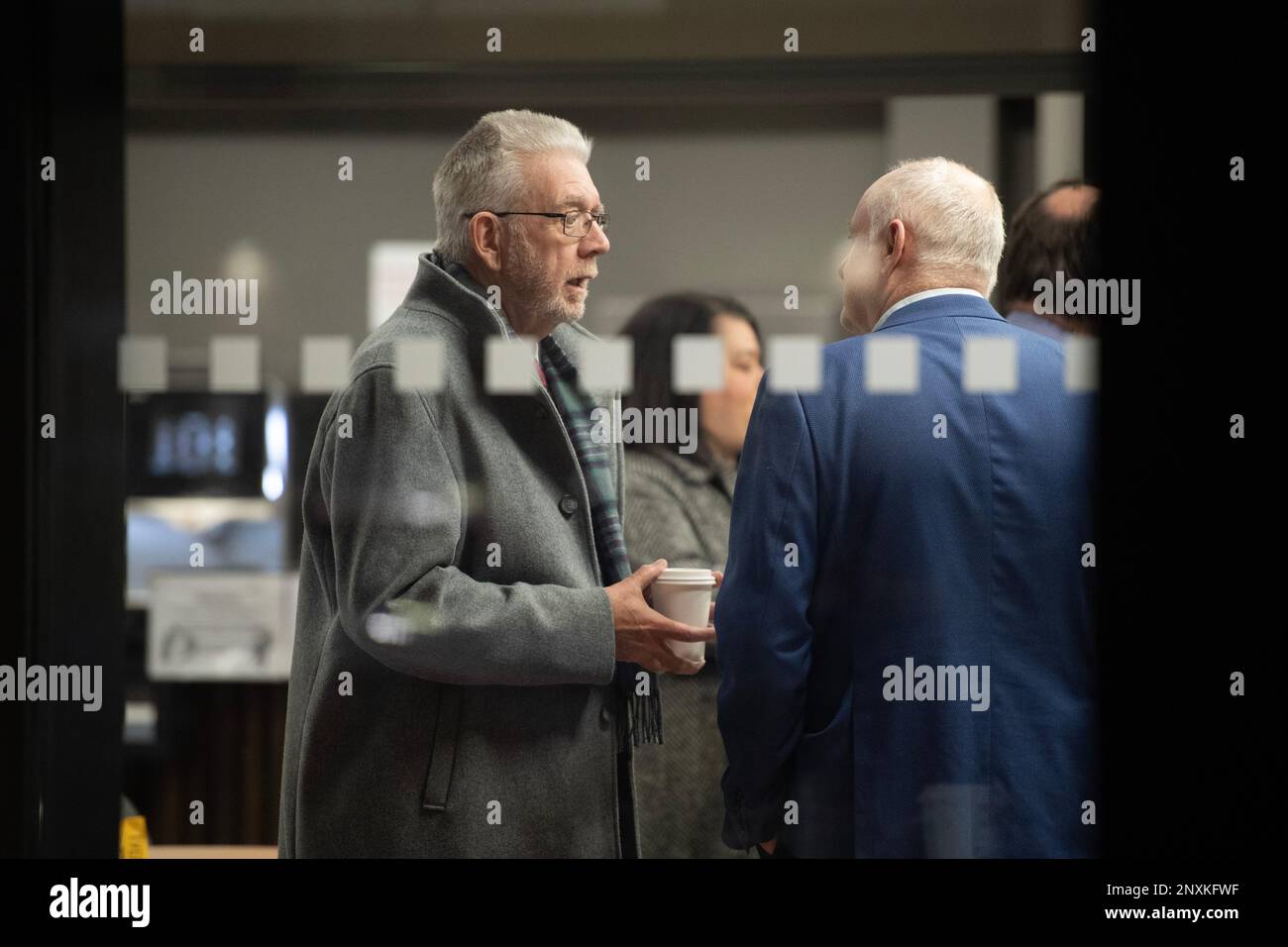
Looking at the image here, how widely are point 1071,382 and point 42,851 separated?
1962mm

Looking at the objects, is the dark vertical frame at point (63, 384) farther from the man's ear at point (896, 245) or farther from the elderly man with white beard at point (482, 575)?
the man's ear at point (896, 245)

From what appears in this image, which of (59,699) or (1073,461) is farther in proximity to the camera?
(59,699)

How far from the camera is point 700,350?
7.07 ft

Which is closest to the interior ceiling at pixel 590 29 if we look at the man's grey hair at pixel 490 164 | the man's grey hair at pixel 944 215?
the man's grey hair at pixel 490 164

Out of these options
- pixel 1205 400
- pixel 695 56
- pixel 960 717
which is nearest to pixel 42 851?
pixel 960 717

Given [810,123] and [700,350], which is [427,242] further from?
[810,123]

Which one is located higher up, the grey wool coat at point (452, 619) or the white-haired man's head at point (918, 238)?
the white-haired man's head at point (918, 238)

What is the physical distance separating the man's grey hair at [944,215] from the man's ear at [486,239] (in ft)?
2.04

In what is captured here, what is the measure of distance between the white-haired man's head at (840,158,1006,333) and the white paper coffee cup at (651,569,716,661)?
19.4 inches

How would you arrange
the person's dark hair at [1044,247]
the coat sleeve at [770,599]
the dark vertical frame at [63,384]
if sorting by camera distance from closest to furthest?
the coat sleeve at [770,599] → the person's dark hair at [1044,247] → the dark vertical frame at [63,384]

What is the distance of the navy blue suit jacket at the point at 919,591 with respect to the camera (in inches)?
80.1

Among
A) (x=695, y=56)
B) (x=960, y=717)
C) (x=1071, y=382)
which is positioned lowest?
(x=960, y=717)

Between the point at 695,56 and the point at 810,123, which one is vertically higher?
the point at 695,56
